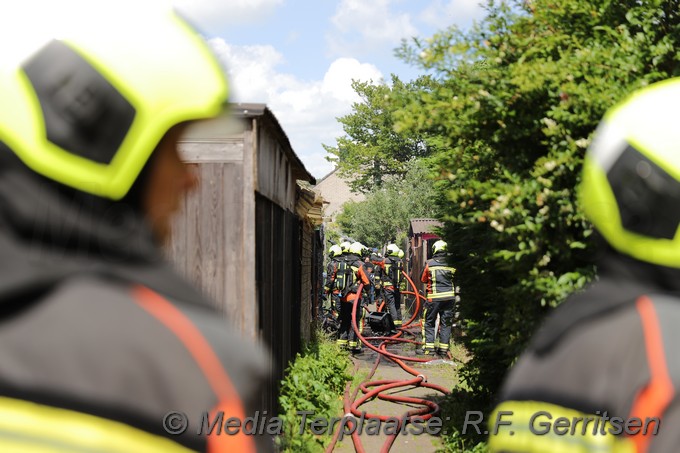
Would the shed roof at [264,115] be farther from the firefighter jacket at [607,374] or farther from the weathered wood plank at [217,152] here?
the firefighter jacket at [607,374]

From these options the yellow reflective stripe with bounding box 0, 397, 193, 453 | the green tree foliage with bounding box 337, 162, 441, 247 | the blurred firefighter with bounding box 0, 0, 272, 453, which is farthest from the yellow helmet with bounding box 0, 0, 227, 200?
the green tree foliage with bounding box 337, 162, 441, 247

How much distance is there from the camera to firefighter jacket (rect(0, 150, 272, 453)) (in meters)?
1.12

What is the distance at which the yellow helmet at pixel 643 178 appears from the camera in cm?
173

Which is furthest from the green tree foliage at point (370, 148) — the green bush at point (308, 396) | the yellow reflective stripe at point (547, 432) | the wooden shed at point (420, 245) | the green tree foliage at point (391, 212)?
the yellow reflective stripe at point (547, 432)

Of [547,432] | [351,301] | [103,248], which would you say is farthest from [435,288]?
[103,248]

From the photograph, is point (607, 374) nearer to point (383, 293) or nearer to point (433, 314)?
point (433, 314)

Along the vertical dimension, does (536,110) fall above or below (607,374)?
above

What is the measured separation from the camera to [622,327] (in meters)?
1.66

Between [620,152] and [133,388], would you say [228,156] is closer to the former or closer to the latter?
[620,152]

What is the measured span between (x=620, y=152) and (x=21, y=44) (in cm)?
130

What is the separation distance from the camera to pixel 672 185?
5.64ft

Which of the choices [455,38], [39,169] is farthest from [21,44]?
[455,38]

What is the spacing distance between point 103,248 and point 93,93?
249 mm

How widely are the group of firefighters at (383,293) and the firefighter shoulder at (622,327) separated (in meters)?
10.5
